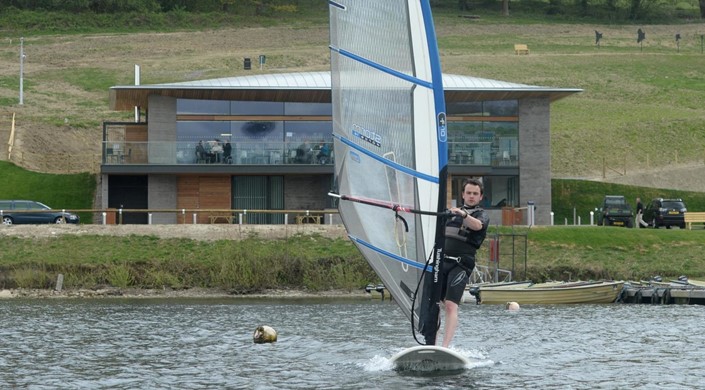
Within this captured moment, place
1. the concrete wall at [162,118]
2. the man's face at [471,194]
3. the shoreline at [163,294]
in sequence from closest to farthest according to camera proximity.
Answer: the man's face at [471,194], the shoreline at [163,294], the concrete wall at [162,118]

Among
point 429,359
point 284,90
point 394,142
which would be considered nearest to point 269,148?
point 284,90

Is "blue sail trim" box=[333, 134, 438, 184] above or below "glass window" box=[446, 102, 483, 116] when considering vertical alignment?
below

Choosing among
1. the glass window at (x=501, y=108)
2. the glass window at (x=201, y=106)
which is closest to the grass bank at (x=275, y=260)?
the glass window at (x=201, y=106)

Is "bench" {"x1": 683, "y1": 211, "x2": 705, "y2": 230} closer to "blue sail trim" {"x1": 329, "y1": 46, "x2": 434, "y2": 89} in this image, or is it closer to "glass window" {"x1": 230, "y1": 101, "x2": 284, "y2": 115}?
"glass window" {"x1": 230, "y1": 101, "x2": 284, "y2": 115}

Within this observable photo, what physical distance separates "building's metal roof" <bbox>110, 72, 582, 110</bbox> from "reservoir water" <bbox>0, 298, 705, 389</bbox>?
1802 centimetres

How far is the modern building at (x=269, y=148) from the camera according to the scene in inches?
2093

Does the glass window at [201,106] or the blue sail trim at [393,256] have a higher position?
the glass window at [201,106]

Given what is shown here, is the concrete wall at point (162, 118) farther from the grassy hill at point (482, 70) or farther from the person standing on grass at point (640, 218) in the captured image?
the person standing on grass at point (640, 218)

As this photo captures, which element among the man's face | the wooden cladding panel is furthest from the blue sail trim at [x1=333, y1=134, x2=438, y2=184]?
the wooden cladding panel

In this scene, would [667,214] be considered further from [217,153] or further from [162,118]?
[162,118]

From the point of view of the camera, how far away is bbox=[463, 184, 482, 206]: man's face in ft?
64.3

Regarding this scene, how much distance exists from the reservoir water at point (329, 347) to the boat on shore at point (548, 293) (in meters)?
1.23

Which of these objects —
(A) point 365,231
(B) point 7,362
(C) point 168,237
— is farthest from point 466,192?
(C) point 168,237

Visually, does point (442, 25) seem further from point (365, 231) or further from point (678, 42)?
point (365, 231)
